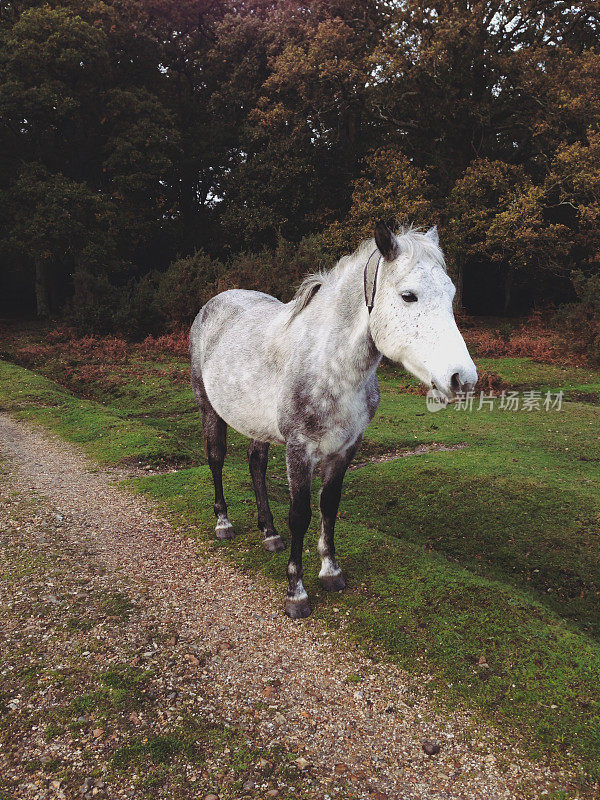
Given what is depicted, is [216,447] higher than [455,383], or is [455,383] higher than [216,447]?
[455,383]

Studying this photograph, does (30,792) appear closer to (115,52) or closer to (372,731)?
(372,731)

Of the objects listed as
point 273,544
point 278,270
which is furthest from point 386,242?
point 278,270

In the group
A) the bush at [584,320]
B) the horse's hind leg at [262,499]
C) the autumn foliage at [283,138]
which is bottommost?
the horse's hind leg at [262,499]

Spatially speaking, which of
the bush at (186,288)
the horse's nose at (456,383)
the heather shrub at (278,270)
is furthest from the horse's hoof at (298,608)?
the bush at (186,288)

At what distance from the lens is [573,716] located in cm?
328

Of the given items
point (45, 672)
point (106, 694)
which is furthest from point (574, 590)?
point (45, 672)

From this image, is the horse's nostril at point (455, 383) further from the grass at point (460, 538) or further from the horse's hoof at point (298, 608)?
the horse's hoof at point (298, 608)

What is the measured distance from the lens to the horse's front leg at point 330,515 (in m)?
4.50

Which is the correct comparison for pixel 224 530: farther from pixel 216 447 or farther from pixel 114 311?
pixel 114 311

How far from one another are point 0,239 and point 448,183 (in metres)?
20.7

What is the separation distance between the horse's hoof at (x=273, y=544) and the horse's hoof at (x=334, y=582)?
0.92 meters

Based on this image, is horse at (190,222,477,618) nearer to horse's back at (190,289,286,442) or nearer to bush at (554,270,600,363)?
horse's back at (190,289,286,442)

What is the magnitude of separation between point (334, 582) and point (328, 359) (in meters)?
2.15

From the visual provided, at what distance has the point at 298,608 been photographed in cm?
439
